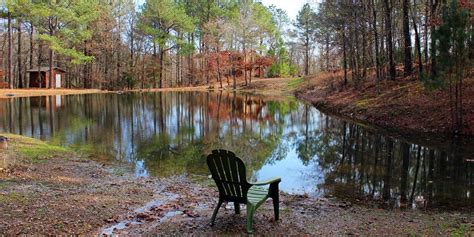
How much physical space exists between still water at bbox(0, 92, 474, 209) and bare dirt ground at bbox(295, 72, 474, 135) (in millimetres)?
1445

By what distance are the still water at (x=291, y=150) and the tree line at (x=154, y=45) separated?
3192 centimetres

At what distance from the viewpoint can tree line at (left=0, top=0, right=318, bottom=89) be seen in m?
53.1

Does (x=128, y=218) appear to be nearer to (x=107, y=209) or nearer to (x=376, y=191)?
(x=107, y=209)

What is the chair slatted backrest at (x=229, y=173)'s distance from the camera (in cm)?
542

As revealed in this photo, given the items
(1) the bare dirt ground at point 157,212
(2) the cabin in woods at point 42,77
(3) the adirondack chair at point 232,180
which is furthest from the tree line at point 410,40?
(2) the cabin in woods at point 42,77

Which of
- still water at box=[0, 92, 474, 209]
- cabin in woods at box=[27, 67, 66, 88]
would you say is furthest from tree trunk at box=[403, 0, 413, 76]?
cabin in woods at box=[27, 67, 66, 88]

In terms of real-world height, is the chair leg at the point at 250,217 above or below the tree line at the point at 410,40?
below

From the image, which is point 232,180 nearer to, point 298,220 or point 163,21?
point 298,220

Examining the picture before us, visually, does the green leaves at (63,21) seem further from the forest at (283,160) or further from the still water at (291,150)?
the still water at (291,150)

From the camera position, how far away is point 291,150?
46.0ft

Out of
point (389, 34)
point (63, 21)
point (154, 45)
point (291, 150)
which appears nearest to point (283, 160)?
point (291, 150)

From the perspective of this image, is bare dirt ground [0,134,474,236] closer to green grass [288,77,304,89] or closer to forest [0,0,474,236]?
forest [0,0,474,236]

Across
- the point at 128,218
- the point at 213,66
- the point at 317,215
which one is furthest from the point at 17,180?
the point at 213,66

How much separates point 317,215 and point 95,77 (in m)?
54.2
